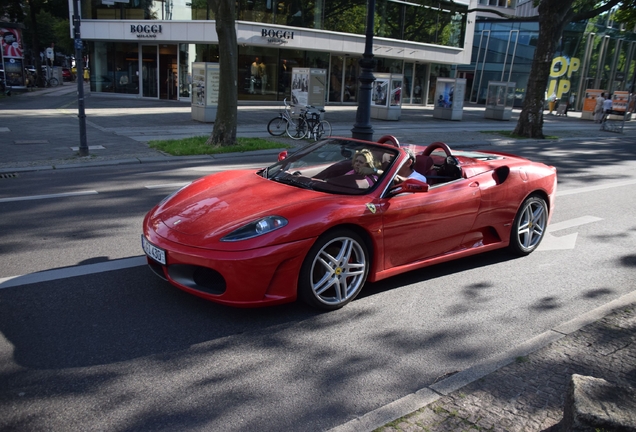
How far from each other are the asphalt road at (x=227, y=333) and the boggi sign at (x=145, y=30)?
24.6 metres

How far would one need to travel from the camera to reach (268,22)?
29438 mm

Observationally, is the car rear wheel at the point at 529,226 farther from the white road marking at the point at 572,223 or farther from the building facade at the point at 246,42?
the building facade at the point at 246,42

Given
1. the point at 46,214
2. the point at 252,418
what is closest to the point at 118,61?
the point at 46,214

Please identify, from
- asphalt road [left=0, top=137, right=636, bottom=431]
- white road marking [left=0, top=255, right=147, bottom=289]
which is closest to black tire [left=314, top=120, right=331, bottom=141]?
asphalt road [left=0, top=137, right=636, bottom=431]

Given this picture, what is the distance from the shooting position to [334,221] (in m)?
4.22

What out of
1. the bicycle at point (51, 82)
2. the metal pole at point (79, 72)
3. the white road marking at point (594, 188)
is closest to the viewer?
the white road marking at point (594, 188)

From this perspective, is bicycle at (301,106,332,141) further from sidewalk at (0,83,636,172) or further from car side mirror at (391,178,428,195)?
car side mirror at (391,178,428,195)

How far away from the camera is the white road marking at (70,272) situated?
15.3 ft

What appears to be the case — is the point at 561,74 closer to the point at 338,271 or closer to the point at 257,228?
the point at 338,271

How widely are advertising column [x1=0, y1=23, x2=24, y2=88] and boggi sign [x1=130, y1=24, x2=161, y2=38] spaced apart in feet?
22.7

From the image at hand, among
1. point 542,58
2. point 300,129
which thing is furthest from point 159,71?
point 542,58

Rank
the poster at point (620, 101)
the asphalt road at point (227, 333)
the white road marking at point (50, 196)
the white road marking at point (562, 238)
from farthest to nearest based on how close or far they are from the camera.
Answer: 1. the poster at point (620, 101)
2. the white road marking at point (50, 196)
3. the white road marking at point (562, 238)
4. the asphalt road at point (227, 333)

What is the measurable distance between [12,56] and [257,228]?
32.7 m

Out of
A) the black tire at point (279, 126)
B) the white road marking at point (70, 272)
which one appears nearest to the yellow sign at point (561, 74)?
the black tire at point (279, 126)
